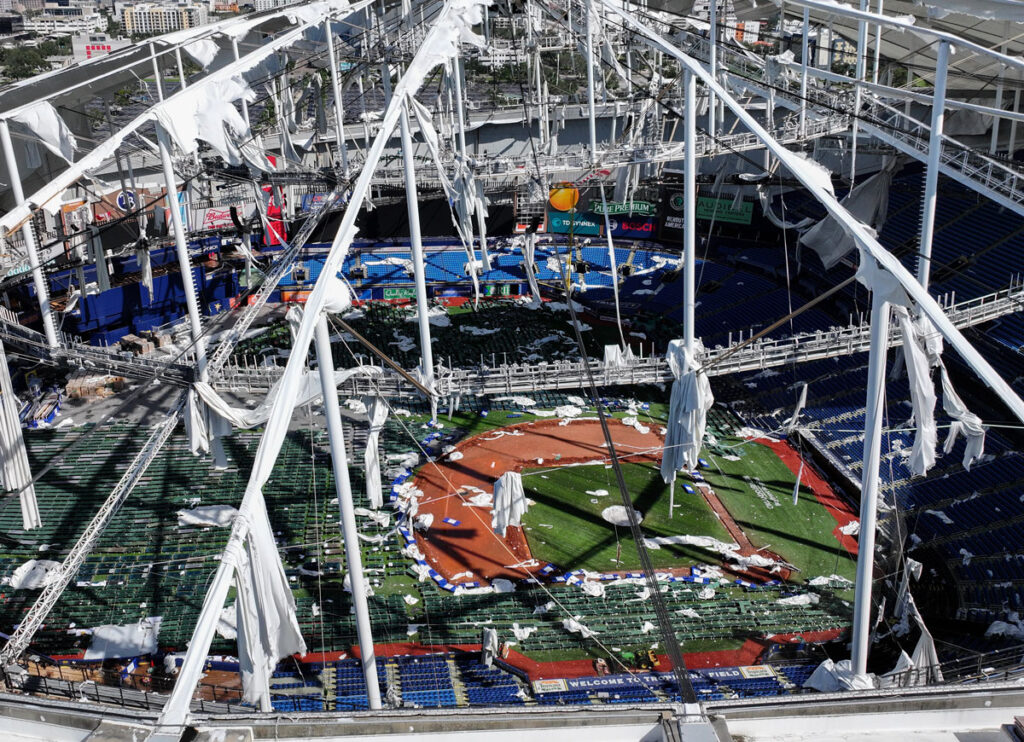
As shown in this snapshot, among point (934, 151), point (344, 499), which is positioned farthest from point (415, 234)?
point (934, 151)

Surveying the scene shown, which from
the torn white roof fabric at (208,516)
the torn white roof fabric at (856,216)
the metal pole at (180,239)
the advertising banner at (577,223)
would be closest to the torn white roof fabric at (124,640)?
the torn white roof fabric at (208,516)

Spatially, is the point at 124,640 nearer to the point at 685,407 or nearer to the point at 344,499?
the point at 344,499

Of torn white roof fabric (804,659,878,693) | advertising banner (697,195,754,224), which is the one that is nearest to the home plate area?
torn white roof fabric (804,659,878,693)

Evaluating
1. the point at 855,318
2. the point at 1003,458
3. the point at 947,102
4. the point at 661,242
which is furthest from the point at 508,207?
the point at 1003,458

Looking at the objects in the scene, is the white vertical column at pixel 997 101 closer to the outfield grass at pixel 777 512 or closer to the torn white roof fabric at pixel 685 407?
the outfield grass at pixel 777 512

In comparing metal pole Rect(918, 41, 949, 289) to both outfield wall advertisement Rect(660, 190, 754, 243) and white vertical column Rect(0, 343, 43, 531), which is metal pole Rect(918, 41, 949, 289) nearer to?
outfield wall advertisement Rect(660, 190, 754, 243)

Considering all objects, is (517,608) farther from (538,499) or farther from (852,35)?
(852,35)
